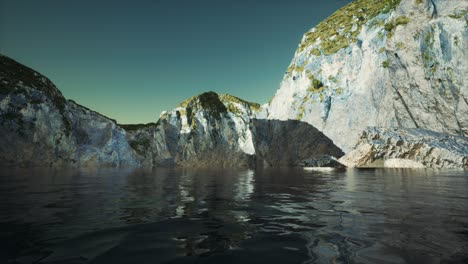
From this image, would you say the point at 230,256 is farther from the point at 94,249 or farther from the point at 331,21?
the point at 331,21

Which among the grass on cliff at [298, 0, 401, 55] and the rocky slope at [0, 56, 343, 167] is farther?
the grass on cliff at [298, 0, 401, 55]

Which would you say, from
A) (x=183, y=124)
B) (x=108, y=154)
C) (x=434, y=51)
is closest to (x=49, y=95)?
(x=108, y=154)

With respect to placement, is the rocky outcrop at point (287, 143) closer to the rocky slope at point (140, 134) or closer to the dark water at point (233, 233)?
the rocky slope at point (140, 134)

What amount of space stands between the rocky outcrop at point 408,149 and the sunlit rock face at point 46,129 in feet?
245

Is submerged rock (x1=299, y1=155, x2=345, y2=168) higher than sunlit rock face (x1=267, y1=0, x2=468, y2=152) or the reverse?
the reverse

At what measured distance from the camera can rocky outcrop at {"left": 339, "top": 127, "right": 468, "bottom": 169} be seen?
4541 cm

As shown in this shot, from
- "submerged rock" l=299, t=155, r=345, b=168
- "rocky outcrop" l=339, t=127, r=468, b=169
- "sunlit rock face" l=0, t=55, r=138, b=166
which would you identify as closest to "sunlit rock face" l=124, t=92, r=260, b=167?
"sunlit rock face" l=0, t=55, r=138, b=166

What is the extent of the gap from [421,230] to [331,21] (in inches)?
3749

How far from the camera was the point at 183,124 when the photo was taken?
106500mm

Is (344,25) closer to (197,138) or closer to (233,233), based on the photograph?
(197,138)

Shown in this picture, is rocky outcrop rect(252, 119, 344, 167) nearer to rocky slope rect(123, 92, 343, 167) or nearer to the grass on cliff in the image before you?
rocky slope rect(123, 92, 343, 167)

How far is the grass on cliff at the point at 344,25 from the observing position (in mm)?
74562

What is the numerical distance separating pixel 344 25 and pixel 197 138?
63463 millimetres

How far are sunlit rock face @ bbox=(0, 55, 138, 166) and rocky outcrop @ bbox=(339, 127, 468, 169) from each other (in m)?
74.8
